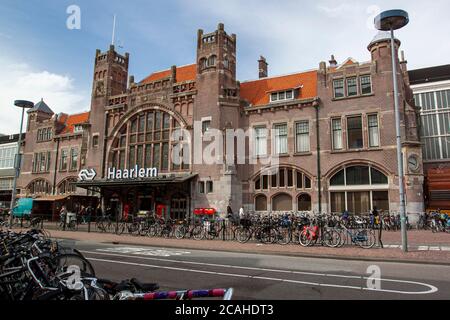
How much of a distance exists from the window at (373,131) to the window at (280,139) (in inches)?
275

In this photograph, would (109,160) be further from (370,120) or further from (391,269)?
(391,269)

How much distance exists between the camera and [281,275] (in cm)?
931

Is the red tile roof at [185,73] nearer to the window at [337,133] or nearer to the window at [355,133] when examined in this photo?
the window at [337,133]

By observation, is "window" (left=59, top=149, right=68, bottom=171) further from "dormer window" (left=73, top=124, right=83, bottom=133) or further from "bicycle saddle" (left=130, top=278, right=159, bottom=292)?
"bicycle saddle" (left=130, top=278, right=159, bottom=292)

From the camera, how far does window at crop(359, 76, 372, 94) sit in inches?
1080

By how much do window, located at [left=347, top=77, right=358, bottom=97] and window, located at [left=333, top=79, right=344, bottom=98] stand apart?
1.60 feet

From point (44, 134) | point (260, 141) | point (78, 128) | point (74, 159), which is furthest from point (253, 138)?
point (44, 134)

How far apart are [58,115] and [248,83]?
30.1 metres

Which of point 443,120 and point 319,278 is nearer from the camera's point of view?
point 319,278

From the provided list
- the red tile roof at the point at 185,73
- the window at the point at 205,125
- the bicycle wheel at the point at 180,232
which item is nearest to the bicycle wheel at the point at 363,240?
the bicycle wheel at the point at 180,232

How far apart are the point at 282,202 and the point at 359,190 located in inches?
255
